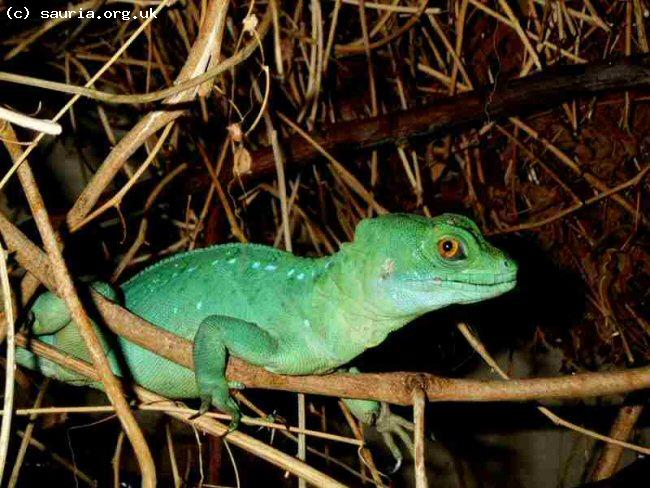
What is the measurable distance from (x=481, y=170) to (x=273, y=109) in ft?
3.97

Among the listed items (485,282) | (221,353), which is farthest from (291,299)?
(485,282)

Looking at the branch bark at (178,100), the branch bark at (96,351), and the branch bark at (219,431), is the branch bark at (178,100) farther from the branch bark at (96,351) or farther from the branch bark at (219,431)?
the branch bark at (219,431)

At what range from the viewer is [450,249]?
161cm

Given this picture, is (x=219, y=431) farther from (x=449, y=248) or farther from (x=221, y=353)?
(x=449, y=248)

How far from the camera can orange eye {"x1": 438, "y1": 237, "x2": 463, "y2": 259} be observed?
160 cm

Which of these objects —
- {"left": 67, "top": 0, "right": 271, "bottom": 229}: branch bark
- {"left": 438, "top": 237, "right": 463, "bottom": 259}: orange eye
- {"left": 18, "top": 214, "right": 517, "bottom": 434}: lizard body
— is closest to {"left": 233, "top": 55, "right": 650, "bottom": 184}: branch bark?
{"left": 18, "top": 214, "right": 517, "bottom": 434}: lizard body

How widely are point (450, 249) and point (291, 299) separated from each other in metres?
0.55

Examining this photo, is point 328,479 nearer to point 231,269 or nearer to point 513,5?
point 231,269

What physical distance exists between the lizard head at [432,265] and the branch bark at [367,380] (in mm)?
229

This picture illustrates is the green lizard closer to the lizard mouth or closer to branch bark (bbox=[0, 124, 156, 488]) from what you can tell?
the lizard mouth

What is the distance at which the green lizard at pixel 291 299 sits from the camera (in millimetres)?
1620

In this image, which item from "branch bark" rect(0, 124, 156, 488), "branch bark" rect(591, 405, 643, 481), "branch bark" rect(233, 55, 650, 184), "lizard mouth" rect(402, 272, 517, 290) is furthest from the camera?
"branch bark" rect(233, 55, 650, 184)

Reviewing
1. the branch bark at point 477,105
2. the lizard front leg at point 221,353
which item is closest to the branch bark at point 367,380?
the lizard front leg at point 221,353

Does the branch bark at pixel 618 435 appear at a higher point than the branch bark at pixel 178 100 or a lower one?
lower
